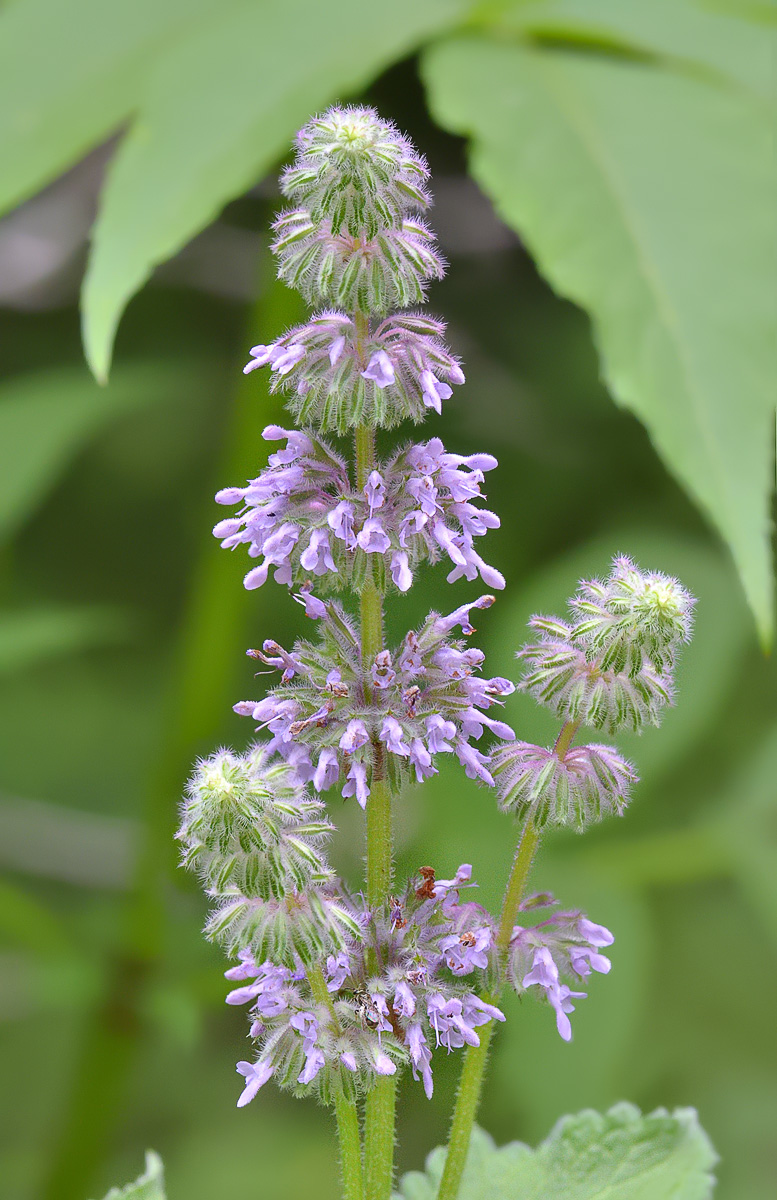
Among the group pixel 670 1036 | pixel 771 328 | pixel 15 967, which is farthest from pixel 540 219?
pixel 670 1036

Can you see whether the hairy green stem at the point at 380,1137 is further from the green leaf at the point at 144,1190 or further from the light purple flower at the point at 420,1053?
the green leaf at the point at 144,1190

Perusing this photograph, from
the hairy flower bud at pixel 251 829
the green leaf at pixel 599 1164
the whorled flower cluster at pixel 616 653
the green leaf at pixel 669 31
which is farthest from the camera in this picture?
the green leaf at pixel 669 31

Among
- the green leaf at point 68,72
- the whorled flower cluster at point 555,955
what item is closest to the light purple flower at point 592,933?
the whorled flower cluster at point 555,955

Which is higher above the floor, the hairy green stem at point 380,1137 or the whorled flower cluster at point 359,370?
the whorled flower cluster at point 359,370

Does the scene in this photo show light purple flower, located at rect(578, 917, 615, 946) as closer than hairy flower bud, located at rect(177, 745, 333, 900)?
No

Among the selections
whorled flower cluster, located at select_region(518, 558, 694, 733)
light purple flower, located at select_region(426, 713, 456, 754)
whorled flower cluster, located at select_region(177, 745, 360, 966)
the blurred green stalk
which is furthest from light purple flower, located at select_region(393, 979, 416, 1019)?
the blurred green stalk

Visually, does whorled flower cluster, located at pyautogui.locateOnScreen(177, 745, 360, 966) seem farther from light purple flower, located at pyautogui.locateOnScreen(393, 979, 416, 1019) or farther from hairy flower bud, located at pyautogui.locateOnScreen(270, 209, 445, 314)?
hairy flower bud, located at pyautogui.locateOnScreen(270, 209, 445, 314)
